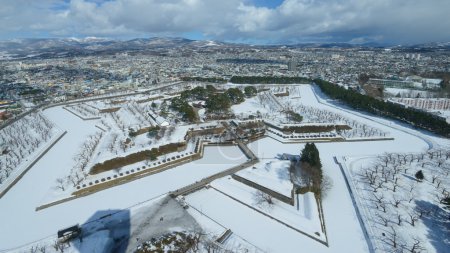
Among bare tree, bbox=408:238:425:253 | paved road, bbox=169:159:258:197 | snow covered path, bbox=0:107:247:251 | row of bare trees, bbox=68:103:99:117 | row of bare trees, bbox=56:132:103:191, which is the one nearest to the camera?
bare tree, bbox=408:238:425:253

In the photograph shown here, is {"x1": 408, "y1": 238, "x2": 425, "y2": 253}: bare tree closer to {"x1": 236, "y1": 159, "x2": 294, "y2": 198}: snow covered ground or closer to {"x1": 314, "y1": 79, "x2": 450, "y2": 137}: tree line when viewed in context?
{"x1": 236, "y1": 159, "x2": 294, "y2": 198}: snow covered ground

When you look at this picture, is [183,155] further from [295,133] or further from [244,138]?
[295,133]

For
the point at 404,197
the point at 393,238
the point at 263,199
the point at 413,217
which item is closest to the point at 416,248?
the point at 393,238

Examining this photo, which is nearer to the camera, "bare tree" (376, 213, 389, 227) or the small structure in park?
the small structure in park

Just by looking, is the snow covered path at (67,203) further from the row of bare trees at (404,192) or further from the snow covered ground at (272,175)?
the row of bare trees at (404,192)

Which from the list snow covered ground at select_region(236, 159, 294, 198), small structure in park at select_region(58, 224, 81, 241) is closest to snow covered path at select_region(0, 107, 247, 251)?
small structure in park at select_region(58, 224, 81, 241)

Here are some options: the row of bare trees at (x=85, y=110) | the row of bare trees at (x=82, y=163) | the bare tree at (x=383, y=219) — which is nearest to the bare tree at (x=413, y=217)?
the bare tree at (x=383, y=219)
